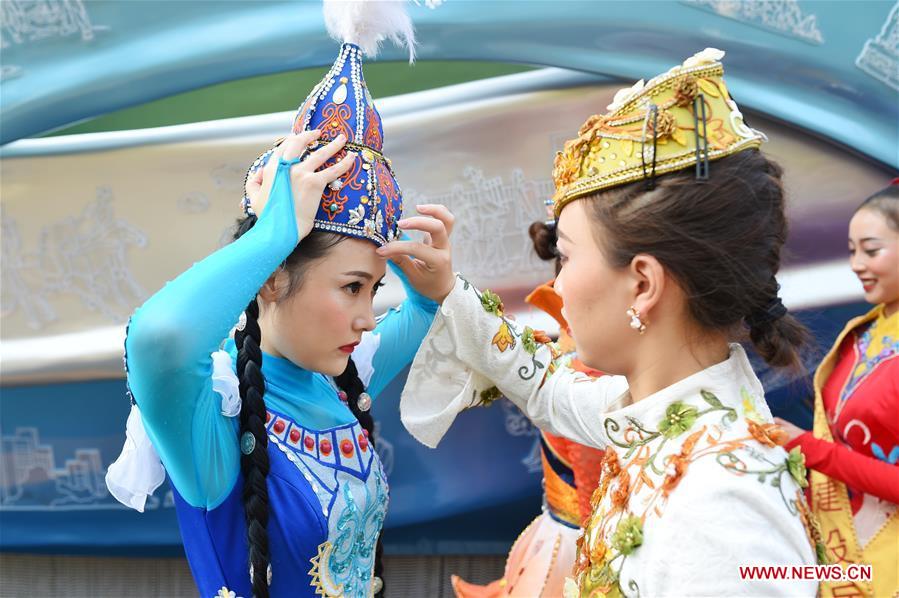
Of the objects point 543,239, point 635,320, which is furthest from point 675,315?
point 543,239

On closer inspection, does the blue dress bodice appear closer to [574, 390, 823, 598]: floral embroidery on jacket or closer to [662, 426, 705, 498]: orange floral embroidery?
[574, 390, 823, 598]: floral embroidery on jacket

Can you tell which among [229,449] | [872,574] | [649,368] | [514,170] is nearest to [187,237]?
[514,170]

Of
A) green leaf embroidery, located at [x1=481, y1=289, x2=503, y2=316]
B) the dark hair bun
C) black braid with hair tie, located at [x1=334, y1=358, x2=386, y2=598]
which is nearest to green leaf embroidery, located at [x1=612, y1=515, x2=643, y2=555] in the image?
green leaf embroidery, located at [x1=481, y1=289, x2=503, y2=316]

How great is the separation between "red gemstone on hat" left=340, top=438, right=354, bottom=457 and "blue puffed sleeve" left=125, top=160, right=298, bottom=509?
0.68 ft

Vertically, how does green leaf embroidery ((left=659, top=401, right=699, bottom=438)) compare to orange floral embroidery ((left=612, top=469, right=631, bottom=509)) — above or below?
above

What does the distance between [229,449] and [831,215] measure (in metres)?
2.03

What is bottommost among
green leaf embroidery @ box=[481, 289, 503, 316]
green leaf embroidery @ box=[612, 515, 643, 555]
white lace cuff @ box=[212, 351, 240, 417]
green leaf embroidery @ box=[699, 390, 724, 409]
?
green leaf embroidery @ box=[612, 515, 643, 555]

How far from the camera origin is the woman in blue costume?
3.73ft

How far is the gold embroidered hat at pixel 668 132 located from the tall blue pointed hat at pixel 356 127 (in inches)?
14.0

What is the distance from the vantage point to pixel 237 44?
2443 millimetres

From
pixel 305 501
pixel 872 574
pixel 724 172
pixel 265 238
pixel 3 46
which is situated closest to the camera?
pixel 724 172

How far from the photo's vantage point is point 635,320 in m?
1.07

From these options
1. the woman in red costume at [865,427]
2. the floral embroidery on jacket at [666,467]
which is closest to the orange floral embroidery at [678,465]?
the floral embroidery on jacket at [666,467]

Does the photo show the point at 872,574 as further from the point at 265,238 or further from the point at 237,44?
the point at 237,44
